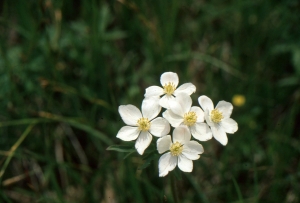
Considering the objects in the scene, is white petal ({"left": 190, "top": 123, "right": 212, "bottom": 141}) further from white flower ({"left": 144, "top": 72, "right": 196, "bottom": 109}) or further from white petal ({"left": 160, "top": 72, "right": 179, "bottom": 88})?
white petal ({"left": 160, "top": 72, "right": 179, "bottom": 88})

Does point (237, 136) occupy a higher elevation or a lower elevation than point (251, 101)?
lower

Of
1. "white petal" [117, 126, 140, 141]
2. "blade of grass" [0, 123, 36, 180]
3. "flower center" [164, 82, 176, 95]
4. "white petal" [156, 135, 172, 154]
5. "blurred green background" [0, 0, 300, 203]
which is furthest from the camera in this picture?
"blurred green background" [0, 0, 300, 203]

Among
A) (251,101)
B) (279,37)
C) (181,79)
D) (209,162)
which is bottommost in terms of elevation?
(209,162)

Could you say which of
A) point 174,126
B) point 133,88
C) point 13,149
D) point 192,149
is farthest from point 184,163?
point 133,88

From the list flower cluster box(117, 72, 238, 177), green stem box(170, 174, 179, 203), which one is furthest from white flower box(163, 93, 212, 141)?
green stem box(170, 174, 179, 203)

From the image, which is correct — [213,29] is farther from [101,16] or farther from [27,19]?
[27,19]

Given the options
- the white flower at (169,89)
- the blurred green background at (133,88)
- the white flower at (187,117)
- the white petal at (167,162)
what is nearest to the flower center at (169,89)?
the white flower at (169,89)

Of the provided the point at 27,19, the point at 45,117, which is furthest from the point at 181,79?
the point at 27,19
